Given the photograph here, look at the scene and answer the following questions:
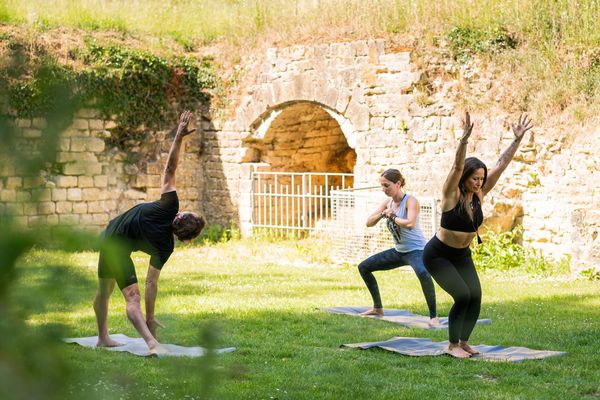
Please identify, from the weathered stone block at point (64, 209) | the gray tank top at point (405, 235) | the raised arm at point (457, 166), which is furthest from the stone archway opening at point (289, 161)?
the weathered stone block at point (64, 209)

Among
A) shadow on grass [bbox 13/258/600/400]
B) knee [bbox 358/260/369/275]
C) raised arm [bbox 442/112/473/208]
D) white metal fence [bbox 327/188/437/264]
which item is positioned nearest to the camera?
shadow on grass [bbox 13/258/600/400]

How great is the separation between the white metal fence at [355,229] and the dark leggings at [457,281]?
6194 mm

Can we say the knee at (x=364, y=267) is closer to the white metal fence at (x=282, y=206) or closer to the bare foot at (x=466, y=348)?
the bare foot at (x=466, y=348)

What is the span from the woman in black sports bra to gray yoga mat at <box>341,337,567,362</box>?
0.17 m

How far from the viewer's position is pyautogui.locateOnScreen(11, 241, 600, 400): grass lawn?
3.63 ft

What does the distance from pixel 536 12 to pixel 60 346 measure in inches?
536

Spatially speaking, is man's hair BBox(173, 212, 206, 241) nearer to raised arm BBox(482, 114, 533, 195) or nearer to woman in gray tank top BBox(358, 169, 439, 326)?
raised arm BBox(482, 114, 533, 195)

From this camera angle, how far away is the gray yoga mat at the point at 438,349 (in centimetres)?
712

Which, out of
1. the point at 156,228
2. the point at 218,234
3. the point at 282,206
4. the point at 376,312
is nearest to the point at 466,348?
the point at 376,312

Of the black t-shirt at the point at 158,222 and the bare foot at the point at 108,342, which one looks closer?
the black t-shirt at the point at 158,222

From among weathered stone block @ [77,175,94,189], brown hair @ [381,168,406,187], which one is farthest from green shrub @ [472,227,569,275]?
weathered stone block @ [77,175,94,189]

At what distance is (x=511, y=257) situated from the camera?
12781mm

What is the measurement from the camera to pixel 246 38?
1698 cm

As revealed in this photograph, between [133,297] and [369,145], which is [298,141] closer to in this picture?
[369,145]
